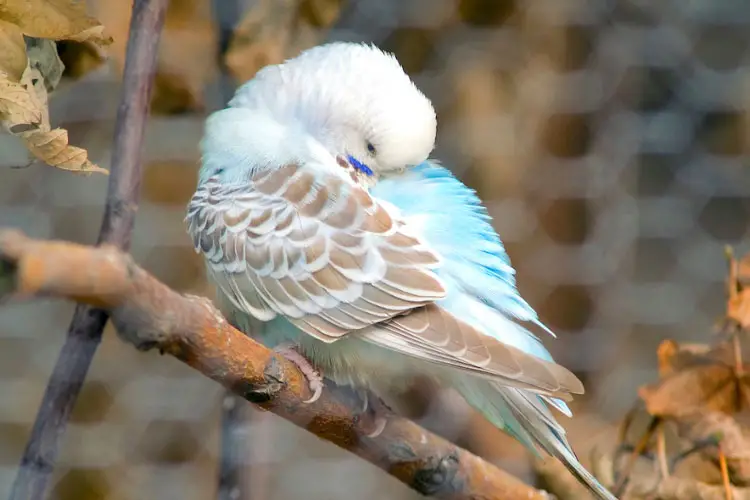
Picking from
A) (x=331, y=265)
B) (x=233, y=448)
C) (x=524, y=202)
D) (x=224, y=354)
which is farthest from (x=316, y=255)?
(x=524, y=202)

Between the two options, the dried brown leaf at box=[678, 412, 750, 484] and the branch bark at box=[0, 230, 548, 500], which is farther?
the dried brown leaf at box=[678, 412, 750, 484]

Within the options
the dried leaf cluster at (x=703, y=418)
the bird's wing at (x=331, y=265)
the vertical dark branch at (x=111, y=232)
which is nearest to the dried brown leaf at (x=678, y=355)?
the dried leaf cluster at (x=703, y=418)

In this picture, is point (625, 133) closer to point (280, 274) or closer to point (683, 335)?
point (683, 335)

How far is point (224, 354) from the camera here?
347 mm

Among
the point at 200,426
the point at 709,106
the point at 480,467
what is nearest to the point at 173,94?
the point at 480,467

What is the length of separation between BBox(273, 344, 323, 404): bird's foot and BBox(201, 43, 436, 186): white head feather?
0.33 feet

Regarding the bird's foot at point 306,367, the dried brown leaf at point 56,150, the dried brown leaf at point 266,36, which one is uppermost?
the dried brown leaf at point 266,36

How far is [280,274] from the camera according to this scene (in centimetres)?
45

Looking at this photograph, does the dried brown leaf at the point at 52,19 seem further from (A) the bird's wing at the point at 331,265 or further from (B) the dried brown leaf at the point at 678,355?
(B) the dried brown leaf at the point at 678,355

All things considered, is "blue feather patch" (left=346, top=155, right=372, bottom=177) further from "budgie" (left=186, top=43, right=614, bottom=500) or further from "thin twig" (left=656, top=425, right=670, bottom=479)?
"thin twig" (left=656, top=425, right=670, bottom=479)

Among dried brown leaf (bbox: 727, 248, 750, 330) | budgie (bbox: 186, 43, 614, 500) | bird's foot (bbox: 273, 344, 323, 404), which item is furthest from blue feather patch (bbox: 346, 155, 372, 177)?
dried brown leaf (bbox: 727, 248, 750, 330)

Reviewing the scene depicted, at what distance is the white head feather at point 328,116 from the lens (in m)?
0.45

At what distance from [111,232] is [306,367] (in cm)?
12

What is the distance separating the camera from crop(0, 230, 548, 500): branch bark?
22 cm
